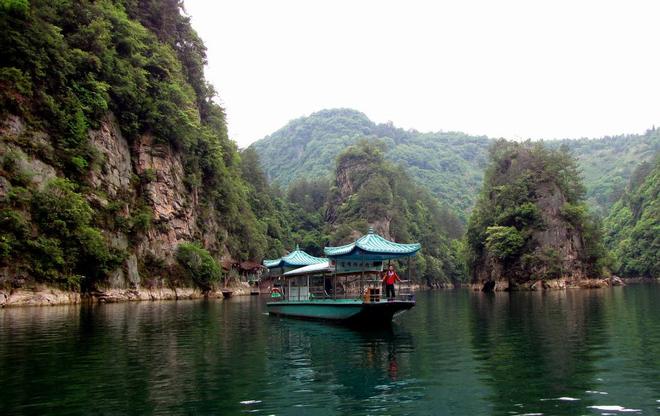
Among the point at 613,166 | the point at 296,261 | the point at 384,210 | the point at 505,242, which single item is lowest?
the point at 296,261

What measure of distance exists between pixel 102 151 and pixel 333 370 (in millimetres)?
36358

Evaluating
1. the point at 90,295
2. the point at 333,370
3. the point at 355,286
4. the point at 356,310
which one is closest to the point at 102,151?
the point at 90,295

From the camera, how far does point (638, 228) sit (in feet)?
296

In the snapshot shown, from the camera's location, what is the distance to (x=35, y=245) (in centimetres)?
3203

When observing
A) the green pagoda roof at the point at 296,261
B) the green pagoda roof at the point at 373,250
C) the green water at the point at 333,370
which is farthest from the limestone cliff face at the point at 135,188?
the green pagoda roof at the point at 373,250

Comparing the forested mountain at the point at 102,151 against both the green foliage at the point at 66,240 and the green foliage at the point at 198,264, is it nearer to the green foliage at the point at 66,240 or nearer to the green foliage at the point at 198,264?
the green foliage at the point at 66,240

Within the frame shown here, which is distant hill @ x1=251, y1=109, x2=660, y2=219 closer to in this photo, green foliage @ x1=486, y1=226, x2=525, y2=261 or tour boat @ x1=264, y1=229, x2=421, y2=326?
green foliage @ x1=486, y1=226, x2=525, y2=261

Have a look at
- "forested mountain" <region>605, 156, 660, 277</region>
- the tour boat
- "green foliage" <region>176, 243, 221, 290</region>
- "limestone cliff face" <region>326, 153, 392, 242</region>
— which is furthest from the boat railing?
"limestone cliff face" <region>326, 153, 392, 242</region>

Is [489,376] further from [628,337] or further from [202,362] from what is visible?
[628,337]

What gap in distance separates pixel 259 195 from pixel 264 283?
19.8 m

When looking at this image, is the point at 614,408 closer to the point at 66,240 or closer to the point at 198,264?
the point at 66,240

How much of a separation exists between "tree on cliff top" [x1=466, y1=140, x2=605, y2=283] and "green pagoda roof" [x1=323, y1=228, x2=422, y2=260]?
46.0 meters

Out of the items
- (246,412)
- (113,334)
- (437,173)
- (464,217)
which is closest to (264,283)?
(113,334)

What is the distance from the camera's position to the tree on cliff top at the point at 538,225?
6581cm
